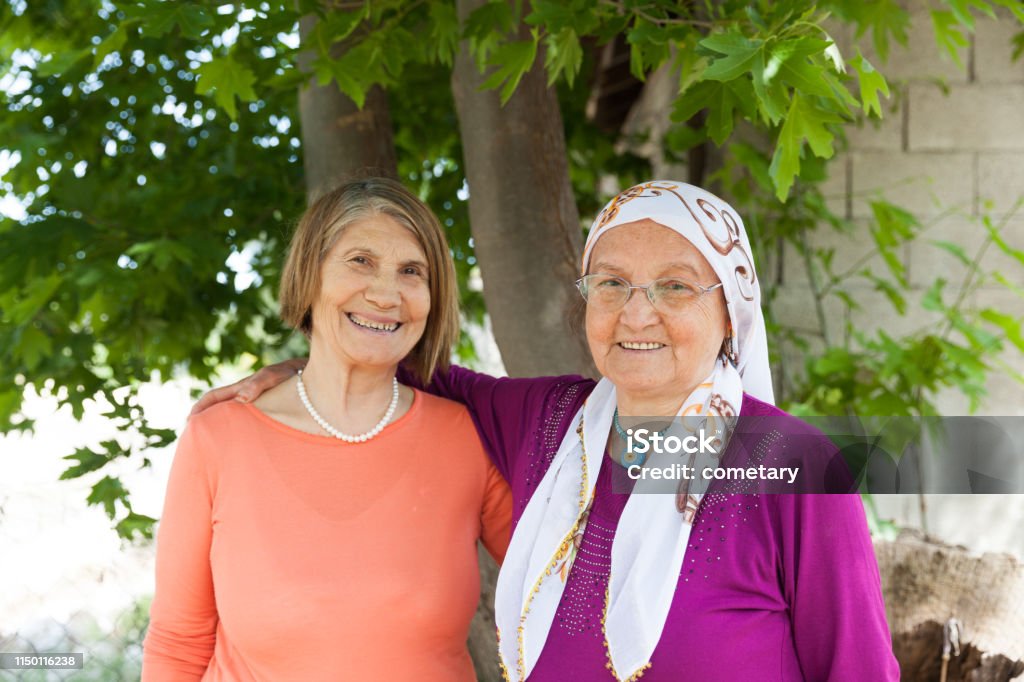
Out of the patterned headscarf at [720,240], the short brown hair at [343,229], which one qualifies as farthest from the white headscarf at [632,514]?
the short brown hair at [343,229]

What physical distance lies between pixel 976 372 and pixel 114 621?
3852 mm

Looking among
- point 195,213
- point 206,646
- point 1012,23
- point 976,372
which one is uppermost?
point 1012,23

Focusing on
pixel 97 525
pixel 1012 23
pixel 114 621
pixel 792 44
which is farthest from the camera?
pixel 97 525

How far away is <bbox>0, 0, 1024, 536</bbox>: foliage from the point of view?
1983 mm

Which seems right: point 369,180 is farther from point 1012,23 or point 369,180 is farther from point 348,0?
point 1012,23

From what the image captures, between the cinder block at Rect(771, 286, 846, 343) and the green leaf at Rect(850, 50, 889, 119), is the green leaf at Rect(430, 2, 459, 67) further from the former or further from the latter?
the cinder block at Rect(771, 286, 846, 343)

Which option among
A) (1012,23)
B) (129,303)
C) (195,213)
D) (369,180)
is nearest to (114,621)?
(129,303)

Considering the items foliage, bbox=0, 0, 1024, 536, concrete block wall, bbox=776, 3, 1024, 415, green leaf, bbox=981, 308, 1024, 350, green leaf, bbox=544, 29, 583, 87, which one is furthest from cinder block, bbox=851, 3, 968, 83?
green leaf, bbox=544, 29, 583, 87

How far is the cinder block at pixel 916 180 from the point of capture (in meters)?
4.11

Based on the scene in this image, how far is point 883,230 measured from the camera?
11.2ft

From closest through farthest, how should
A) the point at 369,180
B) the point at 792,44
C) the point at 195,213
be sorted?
the point at 792,44 → the point at 369,180 → the point at 195,213

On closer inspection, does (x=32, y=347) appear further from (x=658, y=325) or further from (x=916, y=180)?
(x=916, y=180)

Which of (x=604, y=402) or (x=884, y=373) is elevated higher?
(x=884, y=373)

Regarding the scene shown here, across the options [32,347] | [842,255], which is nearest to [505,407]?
[32,347]
